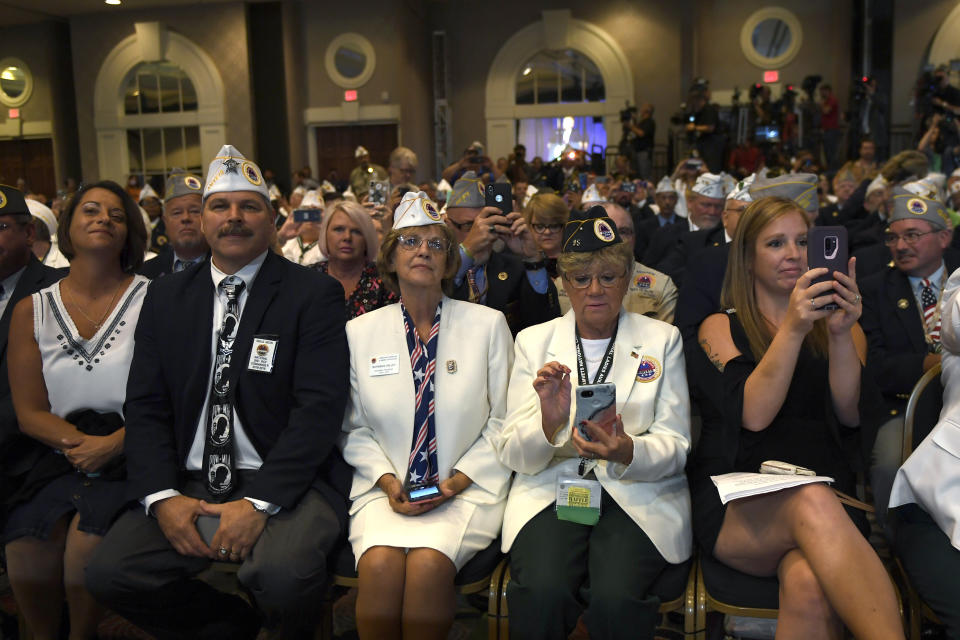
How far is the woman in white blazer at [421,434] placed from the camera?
2201mm

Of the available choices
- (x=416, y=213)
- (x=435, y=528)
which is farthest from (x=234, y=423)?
(x=416, y=213)

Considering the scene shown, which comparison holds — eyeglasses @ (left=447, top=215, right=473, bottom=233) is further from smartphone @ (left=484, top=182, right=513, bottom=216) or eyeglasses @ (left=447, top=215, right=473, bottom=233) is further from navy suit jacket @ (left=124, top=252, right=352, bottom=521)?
navy suit jacket @ (left=124, top=252, right=352, bottom=521)

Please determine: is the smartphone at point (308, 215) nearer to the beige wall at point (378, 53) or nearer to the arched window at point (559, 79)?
the beige wall at point (378, 53)

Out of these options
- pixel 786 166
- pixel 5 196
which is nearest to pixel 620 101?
pixel 786 166

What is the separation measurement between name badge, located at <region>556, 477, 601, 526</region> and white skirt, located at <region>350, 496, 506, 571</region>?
228 mm

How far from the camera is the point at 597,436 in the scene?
2119 mm

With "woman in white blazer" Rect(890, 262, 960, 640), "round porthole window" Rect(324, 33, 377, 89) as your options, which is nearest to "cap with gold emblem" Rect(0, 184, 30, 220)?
"woman in white blazer" Rect(890, 262, 960, 640)

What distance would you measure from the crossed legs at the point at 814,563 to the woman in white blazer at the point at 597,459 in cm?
23

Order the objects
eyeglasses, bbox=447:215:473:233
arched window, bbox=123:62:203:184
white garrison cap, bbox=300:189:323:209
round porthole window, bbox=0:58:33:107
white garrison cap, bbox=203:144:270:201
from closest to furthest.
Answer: white garrison cap, bbox=203:144:270:201 → eyeglasses, bbox=447:215:473:233 → white garrison cap, bbox=300:189:323:209 → arched window, bbox=123:62:203:184 → round porthole window, bbox=0:58:33:107

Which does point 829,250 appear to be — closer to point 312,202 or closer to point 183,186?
point 183,186

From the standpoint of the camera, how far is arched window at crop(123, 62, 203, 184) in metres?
16.3

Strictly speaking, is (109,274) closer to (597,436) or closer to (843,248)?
(597,436)

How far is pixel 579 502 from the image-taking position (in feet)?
7.54

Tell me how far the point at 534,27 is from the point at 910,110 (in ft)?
24.4
